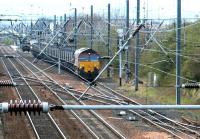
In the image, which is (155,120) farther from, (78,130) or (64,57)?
(64,57)

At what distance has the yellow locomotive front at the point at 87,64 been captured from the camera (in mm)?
38062

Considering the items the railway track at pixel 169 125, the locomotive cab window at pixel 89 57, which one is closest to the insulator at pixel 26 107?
the railway track at pixel 169 125

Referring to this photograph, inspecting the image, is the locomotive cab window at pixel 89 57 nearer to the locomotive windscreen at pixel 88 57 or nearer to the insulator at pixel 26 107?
the locomotive windscreen at pixel 88 57

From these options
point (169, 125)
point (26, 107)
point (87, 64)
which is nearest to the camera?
point (26, 107)

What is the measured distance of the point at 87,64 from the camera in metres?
38.3

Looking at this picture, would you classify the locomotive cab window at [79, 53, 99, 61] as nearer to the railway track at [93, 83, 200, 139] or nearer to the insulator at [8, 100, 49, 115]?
the railway track at [93, 83, 200, 139]

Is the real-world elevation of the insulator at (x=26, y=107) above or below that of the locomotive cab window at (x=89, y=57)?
above

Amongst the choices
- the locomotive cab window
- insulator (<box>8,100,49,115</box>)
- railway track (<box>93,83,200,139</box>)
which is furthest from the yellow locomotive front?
insulator (<box>8,100,49,115</box>)

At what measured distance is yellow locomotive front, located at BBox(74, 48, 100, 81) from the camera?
38062 millimetres

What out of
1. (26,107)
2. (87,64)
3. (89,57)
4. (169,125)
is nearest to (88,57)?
(89,57)

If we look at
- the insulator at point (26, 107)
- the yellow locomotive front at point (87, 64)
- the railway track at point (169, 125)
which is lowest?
the railway track at point (169, 125)

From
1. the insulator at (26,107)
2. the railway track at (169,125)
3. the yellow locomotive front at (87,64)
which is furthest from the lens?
the yellow locomotive front at (87,64)

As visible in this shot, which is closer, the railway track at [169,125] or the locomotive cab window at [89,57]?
the railway track at [169,125]

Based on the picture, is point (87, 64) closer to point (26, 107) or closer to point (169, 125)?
point (169, 125)
